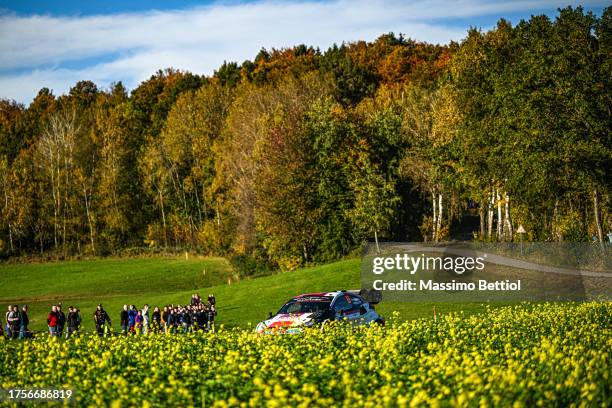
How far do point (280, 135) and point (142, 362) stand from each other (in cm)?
4522

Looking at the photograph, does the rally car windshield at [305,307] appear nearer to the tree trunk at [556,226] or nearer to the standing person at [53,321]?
the standing person at [53,321]

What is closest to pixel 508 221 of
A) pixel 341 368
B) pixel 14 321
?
pixel 14 321

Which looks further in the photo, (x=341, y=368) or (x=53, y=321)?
(x=53, y=321)

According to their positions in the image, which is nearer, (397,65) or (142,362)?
(142,362)

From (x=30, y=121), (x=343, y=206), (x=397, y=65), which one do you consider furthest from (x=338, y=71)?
(x=30, y=121)

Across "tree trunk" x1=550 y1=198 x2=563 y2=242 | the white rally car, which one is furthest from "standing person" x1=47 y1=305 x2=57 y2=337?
"tree trunk" x1=550 y1=198 x2=563 y2=242

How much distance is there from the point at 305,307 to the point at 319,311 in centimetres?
74

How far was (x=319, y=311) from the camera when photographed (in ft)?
70.0

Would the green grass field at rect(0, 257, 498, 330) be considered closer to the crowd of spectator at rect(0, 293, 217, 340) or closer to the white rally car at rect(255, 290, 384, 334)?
the crowd of spectator at rect(0, 293, 217, 340)

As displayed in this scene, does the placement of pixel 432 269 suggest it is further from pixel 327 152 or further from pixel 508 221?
pixel 327 152

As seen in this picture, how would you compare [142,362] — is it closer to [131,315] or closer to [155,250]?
[131,315]

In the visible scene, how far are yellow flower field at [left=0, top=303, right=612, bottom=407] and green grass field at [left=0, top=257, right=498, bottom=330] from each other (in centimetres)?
1419

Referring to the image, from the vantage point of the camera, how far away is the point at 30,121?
10350 centimetres

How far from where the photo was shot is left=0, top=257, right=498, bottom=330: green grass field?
126ft
